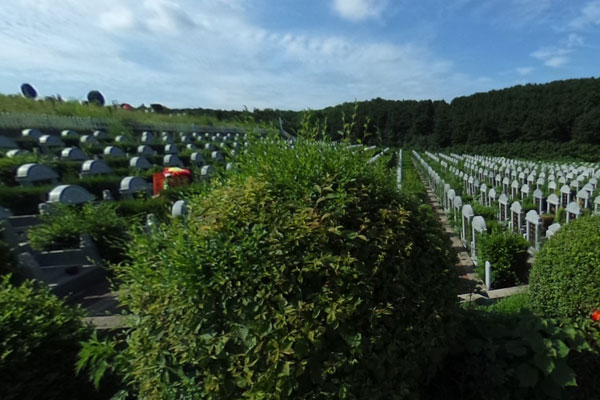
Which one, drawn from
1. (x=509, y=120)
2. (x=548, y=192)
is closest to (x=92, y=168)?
(x=548, y=192)

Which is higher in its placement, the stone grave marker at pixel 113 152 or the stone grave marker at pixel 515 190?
the stone grave marker at pixel 113 152

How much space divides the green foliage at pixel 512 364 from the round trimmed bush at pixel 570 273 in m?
0.55

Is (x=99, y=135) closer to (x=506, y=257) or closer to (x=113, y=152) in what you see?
(x=113, y=152)

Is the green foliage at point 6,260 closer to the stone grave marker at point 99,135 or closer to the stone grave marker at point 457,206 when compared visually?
the stone grave marker at point 457,206

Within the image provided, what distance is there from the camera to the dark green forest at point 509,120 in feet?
140

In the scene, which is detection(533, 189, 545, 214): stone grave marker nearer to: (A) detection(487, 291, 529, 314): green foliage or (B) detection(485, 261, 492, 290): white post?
(B) detection(485, 261, 492, 290): white post

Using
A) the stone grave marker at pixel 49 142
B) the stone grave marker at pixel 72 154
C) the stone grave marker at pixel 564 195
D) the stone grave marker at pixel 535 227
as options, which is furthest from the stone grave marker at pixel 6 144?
the stone grave marker at pixel 564 195

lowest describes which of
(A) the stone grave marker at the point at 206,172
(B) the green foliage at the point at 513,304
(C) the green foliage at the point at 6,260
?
(B) the green foliage at the point at 513,304

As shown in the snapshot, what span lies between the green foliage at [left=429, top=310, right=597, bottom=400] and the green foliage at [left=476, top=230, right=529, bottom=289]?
10.2ft

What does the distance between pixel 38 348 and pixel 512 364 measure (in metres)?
3.10

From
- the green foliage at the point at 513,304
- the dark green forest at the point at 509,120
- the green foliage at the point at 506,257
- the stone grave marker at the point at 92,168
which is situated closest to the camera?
the green foliage at the point at 513,304

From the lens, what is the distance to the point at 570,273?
272 centimetres

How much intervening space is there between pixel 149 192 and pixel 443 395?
10.7 meters

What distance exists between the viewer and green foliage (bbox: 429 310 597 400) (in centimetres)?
193
